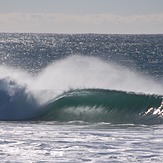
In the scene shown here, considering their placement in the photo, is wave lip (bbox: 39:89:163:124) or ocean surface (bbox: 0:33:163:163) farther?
wave lip (bbox: 39:89:163:124)

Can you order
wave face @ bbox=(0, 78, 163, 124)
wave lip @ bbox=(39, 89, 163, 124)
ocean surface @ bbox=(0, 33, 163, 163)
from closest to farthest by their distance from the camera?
ocean surface @ bbox=(0, 33, 163, 163), wave lip @ bbox=(39, 89, 163, 124), wave face @ bbox=(0, 78, 163, 124)

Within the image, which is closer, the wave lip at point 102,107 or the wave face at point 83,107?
the wave lip at point 102,107

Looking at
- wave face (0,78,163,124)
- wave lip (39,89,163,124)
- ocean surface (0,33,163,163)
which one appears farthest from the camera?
wave face (0,78,163,124)

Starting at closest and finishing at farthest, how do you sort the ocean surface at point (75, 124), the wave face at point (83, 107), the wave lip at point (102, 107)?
1. the ocean surface at point (75, 124)
2. the wave lip at point (102, 107)
3. the wave face at point (83, 107)

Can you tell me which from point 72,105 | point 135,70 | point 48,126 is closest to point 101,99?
point 72,105

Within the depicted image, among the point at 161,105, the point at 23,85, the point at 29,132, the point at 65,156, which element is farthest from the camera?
the point at 23,85

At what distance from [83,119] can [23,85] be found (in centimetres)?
620

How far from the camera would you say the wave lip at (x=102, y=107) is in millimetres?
22734

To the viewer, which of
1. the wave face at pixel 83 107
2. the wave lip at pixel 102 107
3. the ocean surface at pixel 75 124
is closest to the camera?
the ocean surface at pixel 75 124

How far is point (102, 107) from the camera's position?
24.7 meters

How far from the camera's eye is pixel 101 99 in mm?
25906

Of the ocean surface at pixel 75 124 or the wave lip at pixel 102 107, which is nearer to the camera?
the ocean surface at pixel 75 124

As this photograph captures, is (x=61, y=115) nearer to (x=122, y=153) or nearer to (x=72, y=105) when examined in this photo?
(x=72, y=105)

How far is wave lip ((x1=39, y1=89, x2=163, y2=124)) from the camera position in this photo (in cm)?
2273
